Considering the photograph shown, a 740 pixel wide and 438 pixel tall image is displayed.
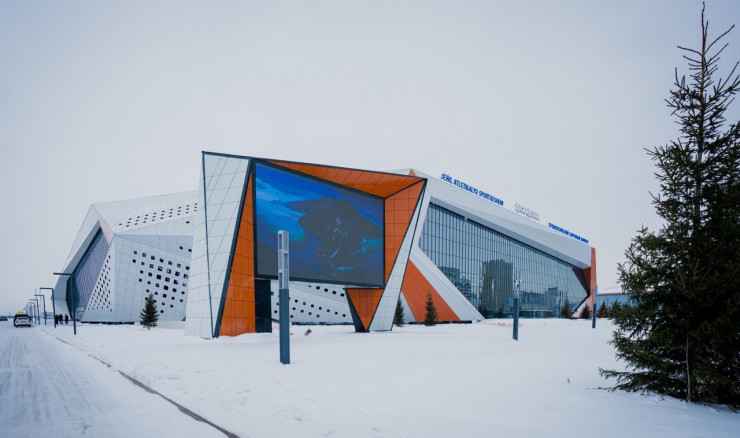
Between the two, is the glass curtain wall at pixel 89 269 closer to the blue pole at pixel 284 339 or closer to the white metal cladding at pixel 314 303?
the white metal cladding at pixel 314 303

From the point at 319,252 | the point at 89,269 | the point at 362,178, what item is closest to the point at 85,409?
the point at 319,252

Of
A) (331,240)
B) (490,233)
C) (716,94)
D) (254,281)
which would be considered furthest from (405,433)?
(490,233)

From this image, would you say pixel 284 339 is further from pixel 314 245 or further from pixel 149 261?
pixel 149 261

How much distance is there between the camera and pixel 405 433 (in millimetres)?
5746

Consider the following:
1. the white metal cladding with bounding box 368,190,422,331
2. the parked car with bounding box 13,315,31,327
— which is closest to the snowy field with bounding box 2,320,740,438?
the white metal cladding with bounding box 368,190,422,331

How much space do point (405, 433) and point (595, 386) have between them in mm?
6039

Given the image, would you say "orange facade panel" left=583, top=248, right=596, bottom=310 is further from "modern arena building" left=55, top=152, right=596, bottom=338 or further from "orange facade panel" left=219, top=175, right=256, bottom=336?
"orange facade panel" left=219, top=175, right=256, bottom=336

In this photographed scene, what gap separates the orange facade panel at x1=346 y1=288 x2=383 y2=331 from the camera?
30.9 metres

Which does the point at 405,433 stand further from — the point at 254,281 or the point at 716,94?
the point at 254,281

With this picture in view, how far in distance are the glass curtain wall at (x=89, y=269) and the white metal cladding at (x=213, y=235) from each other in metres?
42.4

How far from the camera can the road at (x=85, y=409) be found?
607cm

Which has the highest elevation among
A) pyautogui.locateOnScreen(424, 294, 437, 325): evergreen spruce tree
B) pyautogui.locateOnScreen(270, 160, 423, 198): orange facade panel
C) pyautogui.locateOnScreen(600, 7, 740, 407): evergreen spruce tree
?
pyautogui.locateOnScreen(270, 160, 423, 198): orange facade panel

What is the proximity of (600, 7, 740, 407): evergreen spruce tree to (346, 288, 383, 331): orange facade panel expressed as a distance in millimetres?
22640

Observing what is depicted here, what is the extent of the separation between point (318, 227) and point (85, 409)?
19629 millimetres
